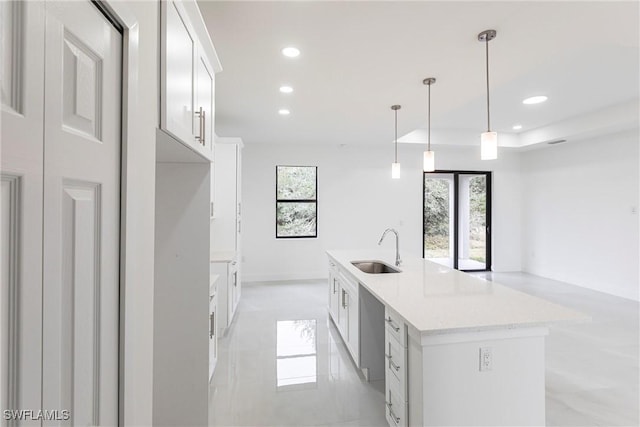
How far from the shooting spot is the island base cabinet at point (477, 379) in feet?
5.00

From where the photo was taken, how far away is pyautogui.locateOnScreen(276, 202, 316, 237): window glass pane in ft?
20.0

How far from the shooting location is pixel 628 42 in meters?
2.25

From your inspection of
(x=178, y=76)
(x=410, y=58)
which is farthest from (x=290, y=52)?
(x=178, y=76)

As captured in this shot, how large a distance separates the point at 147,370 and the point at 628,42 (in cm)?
348

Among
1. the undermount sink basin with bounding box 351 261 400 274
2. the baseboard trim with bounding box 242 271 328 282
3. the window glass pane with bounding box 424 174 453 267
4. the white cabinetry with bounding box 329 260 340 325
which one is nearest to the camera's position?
the undermount sink basin with bounding box 351 261 400 274

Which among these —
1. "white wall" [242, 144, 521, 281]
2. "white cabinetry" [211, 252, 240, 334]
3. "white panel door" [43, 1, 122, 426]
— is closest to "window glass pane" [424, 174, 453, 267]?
"white wall" [242, 144, 521, 281]

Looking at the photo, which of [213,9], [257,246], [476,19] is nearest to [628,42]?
[476,19]

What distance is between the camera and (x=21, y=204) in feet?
1.70

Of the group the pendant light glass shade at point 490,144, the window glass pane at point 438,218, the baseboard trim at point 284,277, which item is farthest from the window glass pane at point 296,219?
the pendant light glass shade at point 490,144

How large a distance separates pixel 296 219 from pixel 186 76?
4947mm

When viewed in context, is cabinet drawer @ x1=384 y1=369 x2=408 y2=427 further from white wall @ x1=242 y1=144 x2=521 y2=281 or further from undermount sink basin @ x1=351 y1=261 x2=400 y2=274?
white wall @ x1=242 y1=144 x2=521 y2=281

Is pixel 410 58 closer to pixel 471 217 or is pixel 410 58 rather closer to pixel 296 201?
pixel 296 201

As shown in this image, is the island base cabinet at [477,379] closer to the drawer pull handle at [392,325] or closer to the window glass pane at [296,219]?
the drawer pull handle at [392,325]

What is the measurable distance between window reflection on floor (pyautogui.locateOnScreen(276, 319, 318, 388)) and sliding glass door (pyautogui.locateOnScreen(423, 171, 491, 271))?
3.87 meters
